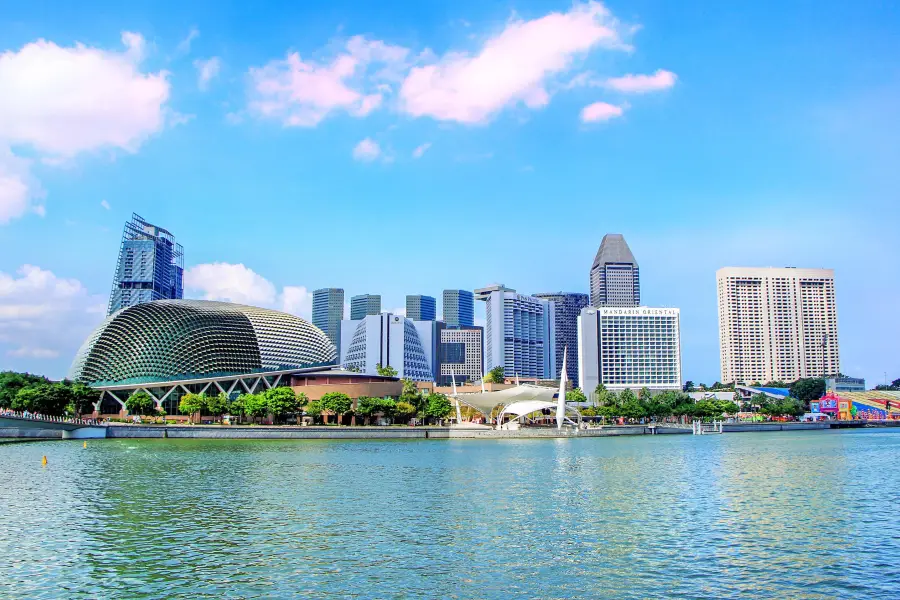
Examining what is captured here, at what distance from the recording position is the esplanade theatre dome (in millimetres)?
126688

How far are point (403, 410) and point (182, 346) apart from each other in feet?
130

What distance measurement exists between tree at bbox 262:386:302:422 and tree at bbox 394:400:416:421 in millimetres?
13800

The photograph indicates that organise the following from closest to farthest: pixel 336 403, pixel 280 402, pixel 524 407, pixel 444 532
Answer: pixel 444 532 < pixel 280 402 < pixel 336 403 < pixel 524 407

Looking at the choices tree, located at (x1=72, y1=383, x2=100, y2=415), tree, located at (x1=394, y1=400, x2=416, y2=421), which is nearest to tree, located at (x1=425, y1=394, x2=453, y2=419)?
tree, located at (x1=394, y1=400, x2=416, y2=421)

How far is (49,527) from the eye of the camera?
1154 inches

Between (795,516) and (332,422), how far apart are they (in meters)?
90.2

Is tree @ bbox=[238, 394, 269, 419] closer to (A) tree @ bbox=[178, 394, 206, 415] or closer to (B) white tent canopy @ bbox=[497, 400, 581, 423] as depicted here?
(A) tree @ bbox=[178, 394, 206, 415]

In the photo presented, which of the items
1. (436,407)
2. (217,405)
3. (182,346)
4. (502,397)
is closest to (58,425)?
(217,405)

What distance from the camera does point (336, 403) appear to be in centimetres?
11031

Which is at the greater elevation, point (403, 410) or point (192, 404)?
point (192, 404)

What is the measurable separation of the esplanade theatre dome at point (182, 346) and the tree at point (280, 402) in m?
22.0

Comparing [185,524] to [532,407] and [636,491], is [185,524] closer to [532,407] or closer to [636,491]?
[636,491]

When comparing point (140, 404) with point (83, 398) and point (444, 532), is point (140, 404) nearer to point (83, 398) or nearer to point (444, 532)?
point (83, 398)

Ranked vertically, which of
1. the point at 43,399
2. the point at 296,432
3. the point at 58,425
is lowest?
the point at 296,432
